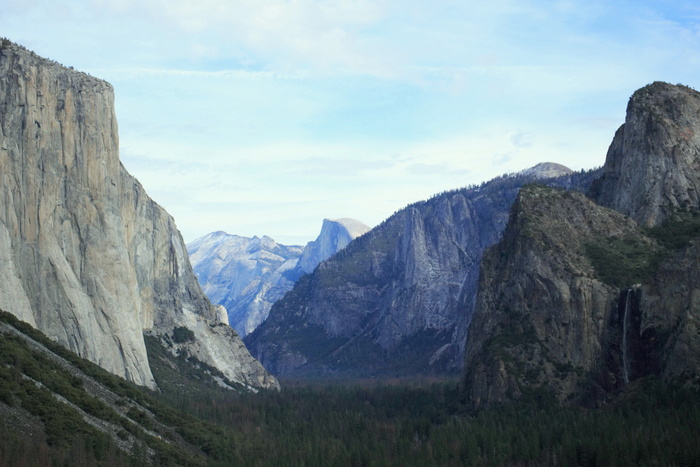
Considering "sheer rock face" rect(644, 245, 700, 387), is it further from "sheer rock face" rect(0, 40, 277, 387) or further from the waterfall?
"sheer rock face" rect(0, 40, 277, 387)

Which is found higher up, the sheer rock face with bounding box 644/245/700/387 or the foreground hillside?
the sheer rock face with bounding box 644/245/700/387

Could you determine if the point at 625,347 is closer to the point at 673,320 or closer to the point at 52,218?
the point at 673,320

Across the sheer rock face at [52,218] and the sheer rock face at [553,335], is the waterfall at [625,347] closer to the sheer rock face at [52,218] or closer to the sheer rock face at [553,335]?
the sheer rock face at [553,335]

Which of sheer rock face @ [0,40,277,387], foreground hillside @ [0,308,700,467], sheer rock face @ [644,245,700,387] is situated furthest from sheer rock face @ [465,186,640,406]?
sheer rock face @ [0,40,277,387]

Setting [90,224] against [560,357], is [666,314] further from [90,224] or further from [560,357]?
[90,224]

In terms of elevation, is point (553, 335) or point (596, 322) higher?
point (596, 322)

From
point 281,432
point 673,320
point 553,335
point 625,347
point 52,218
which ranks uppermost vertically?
point 52,218

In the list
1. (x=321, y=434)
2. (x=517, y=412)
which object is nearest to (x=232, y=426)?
(x=321, y=434)

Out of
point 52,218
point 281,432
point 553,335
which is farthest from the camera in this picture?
point 553,335

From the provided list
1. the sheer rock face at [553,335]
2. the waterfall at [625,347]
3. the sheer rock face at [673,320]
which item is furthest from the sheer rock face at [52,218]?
the sheer rock face at [673,320]

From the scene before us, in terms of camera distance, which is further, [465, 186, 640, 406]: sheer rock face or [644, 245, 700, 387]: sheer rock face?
[465, 186, 640, 406]: sheer rock face

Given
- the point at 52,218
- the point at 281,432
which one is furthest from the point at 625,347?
the point at 52,218
